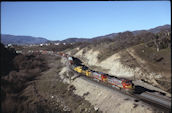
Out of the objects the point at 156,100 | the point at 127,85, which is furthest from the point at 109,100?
the point at 156,100

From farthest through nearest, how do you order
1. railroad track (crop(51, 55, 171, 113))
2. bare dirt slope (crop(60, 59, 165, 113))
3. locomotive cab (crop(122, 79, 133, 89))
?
locomotive cab (crop(122, 79, 133, 89)) → bare dirt slope (crop(60, 59, 165, 113)) → railroad track (crop(51, 55, 171, 113))

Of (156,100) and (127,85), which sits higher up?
(127,85)

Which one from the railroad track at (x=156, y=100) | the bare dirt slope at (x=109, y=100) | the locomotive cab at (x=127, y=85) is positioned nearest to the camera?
the railroad track at (x=156, y=100)

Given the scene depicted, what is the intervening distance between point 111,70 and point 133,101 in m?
33.4

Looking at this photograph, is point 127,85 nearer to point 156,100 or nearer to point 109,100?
point 109,100

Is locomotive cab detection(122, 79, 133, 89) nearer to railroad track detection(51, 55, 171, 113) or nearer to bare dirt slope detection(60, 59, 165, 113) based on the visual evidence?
railroad track detection(51, 55, 171, 113)

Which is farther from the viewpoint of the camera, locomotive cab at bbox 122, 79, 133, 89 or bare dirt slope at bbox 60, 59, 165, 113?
locomotive cab at bbox 122, 79, 133, 89

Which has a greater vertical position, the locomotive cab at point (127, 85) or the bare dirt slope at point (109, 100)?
the locomotive cab at point (127, 85)

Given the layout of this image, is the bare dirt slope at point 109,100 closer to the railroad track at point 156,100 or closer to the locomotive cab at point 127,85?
the railroad track at point 156,100

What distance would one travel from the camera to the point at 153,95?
94.6 feet

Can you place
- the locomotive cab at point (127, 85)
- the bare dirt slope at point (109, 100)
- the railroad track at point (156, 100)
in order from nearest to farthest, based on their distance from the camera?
the railroad track at point (156, 100) → the bare dirt slope at point (109, 100) → the locomotive cab at point (127, 85)

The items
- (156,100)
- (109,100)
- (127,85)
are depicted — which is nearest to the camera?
(156,100)

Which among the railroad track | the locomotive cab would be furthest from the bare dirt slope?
the locomotive cab

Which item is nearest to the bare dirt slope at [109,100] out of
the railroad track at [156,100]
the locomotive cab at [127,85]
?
the railroad track at [156,100]
